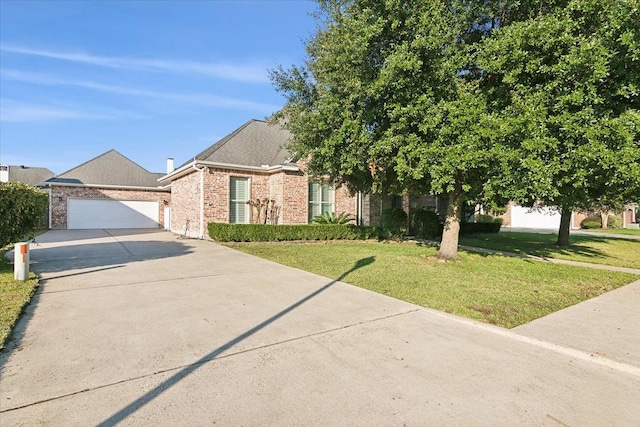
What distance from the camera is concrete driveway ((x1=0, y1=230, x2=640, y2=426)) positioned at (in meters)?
2.52

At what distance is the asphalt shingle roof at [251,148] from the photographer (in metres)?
14.9

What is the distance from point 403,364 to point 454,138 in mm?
5937

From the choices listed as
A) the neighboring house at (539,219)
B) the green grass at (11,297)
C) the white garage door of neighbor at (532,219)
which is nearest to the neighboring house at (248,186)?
the green grass at (11,297)

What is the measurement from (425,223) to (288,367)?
15.9 m

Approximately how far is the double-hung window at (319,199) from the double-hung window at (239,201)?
120 inches

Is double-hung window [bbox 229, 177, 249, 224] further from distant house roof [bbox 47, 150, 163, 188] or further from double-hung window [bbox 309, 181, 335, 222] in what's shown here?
distant house roof [bbox 47, 150, 163, 188]

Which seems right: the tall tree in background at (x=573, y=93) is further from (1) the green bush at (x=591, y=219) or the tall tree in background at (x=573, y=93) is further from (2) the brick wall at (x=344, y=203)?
(1) the green bush at (x=591, y=219)

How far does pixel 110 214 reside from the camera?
881 inches

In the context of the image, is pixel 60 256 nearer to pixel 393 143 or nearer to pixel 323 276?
pixel 323 276

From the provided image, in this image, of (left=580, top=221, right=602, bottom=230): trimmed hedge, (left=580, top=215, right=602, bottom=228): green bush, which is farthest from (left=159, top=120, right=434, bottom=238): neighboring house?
(left=580, top=215, right=602, bottom=228): green bush

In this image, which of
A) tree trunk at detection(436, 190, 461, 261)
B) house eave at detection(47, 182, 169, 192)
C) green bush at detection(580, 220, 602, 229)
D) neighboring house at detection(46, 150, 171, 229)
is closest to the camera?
tree trunk at detection(436, 190, 461, 261)

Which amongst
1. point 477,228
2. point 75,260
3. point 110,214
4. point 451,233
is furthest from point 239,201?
point 477,228

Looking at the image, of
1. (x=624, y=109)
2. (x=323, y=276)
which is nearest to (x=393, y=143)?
(x=323, y=276)

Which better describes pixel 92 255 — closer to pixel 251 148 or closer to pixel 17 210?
pixel 17 210
